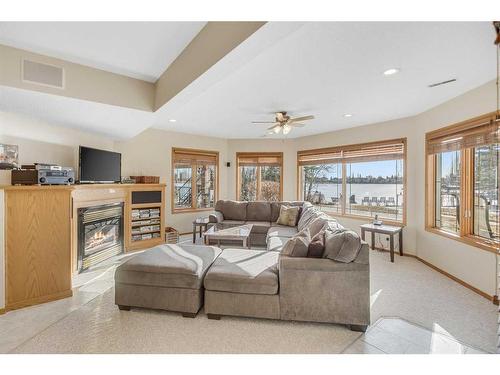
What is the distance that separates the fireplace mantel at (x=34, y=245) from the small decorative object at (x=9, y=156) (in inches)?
25.7

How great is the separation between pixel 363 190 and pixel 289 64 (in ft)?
12.2

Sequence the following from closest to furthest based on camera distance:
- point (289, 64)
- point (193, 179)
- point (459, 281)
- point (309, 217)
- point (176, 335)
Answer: point (176, 335) → point (289, 64) → point (459, 281) → point (309, 217) → point (193, 179)

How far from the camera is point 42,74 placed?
224 cm

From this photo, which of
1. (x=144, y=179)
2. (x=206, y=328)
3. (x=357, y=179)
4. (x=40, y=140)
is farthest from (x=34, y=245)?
(x=357, y=179)

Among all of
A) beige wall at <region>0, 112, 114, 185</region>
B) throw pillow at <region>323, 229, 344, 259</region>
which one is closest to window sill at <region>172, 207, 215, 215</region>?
beige wall at <region>0, 112, 114, 185</region>

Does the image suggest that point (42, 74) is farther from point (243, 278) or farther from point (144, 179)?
point (243, 278)

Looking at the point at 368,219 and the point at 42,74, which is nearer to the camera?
the point at 42,74

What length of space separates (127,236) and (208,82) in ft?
11.1

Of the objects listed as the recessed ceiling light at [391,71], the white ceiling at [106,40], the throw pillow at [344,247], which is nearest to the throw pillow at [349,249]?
the throw pillow at [344,247]

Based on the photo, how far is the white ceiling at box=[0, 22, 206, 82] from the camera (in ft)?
6.10

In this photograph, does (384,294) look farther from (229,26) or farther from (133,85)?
(133,85)

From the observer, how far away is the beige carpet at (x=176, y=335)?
71.6 inches

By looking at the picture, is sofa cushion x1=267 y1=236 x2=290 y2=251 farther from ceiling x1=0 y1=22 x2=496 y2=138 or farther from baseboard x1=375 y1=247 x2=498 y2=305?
baseboard x1=375 y1=247 x2=498 y2=305
